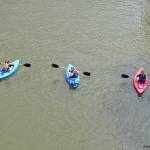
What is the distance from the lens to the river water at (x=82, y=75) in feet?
55.6

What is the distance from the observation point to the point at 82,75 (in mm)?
20656

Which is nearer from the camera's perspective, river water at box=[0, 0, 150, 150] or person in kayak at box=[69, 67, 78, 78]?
river water at box=[0, 0, 150, 150]

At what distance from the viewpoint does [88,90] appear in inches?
770

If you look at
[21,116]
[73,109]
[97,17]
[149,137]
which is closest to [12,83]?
[21,116]

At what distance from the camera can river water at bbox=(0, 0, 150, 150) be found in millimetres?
16938

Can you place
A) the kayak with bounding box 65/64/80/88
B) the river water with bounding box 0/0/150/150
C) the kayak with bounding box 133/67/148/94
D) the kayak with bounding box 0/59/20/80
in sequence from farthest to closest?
the kayak with bounding box 0/59/20/80
the kayak with bounding box 65/64/80/88
the kayak with bounding box 133/67/148/94
the river water with bounding box 0/0/150/150

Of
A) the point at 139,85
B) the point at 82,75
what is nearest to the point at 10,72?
the point at 82,75

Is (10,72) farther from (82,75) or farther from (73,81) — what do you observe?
(82,75)

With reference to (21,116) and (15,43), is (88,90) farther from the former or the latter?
(15,43)

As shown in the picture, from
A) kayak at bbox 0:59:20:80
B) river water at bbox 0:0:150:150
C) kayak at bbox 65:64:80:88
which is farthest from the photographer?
kayak at bbox 0:59:20:80

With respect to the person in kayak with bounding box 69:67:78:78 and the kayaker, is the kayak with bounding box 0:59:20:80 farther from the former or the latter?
the person in kayak with bounding box 69:67:78:78

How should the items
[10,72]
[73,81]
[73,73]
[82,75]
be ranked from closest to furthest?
[73,81]
[73,73]
[10,72]
[82,75]

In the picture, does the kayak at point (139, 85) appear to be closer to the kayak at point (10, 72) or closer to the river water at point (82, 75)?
the river water at point (82, 75)

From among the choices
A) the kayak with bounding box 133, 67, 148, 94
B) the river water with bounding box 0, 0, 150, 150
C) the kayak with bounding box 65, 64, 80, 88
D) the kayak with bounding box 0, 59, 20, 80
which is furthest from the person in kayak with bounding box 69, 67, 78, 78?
the kayak with bounding box 133, 67, 148, 94
